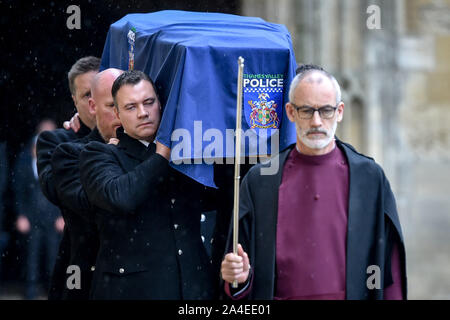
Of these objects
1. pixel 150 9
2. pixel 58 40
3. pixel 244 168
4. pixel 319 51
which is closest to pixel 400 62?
pixel 319 51

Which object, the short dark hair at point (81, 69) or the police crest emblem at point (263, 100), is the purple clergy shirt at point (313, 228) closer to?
the police crest emblem at point (263, 100)

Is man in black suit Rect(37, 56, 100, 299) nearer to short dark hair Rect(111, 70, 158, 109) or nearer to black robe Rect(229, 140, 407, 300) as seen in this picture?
short dark hair Rect(111, 70, 158, 109)

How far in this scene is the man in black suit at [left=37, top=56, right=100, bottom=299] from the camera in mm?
5887

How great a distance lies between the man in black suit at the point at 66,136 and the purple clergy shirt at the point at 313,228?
170 cm

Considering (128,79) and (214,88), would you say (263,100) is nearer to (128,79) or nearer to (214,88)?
(214,88)

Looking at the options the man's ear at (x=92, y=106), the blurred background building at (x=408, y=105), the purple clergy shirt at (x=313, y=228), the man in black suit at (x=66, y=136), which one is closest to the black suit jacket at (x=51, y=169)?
the man in black suit at (x=66, y=136)

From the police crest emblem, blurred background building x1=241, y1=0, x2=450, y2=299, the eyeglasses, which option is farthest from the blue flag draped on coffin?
blurred background building x1=241, y1=0, x2=450, y2=299

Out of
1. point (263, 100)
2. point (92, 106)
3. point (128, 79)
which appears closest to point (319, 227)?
point (263, 100)

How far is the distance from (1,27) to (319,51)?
291cm

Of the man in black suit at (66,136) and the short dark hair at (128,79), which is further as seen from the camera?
the man in black suit at (66,136)

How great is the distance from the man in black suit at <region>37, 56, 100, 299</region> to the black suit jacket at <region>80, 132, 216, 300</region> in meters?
0.86

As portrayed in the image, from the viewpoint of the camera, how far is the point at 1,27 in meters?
10.1

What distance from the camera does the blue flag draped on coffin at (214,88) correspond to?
5.06 m

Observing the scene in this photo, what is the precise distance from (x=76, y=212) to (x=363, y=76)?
5.82 meters
